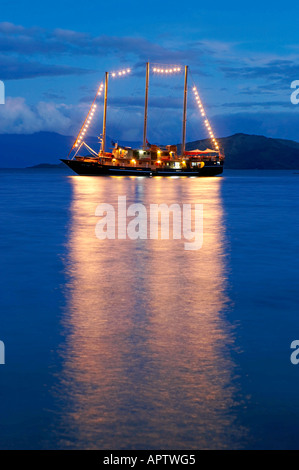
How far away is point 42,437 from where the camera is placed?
16.5ft

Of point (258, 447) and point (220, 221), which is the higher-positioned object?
point (220, 221)

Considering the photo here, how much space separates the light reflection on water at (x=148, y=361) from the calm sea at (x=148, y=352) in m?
0.02

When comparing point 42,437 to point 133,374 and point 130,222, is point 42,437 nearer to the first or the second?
point 133,374

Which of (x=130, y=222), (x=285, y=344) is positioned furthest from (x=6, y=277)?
(x=130, y=222)

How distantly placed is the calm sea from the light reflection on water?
0.02 m

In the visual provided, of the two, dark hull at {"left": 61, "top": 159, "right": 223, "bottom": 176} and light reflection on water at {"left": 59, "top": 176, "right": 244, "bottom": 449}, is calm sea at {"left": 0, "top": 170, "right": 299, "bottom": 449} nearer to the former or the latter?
light reflection on water at {"left": 59, "top": 176, "right": 244, "bottom": 449}

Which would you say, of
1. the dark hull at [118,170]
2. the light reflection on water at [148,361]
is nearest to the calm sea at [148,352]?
the light reflection on water at [148,361]

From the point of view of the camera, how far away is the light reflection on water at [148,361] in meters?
5.13

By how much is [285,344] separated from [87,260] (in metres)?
7.95

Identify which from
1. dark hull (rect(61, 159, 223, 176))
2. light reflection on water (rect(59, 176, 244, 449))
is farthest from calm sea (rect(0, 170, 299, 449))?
dark hull (rect(61, 159, 223, 176))

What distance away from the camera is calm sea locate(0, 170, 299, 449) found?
17.0 ft

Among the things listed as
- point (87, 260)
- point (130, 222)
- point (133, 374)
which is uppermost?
point (130, 222)

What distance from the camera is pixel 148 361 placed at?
6.90 metres

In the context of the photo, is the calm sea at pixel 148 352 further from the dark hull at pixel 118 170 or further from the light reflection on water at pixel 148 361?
the dark hull at pixel 118 170
